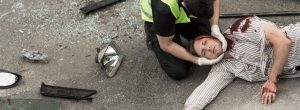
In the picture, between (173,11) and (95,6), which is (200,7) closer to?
(173,11)

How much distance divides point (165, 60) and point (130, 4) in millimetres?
976

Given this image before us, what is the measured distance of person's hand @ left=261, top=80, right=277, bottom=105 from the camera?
130 inches

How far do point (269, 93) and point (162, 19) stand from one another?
88cm

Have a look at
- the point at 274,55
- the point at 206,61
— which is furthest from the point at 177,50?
the point at 274,55

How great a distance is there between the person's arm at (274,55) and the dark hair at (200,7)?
50 cm

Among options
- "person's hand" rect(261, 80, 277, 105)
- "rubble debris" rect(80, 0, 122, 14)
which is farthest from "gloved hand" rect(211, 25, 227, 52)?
"rubble debris" rect(80, 0, 122, 14)

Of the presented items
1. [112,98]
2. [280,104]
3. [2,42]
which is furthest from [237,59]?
[2,42]

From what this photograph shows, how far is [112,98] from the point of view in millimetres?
3545

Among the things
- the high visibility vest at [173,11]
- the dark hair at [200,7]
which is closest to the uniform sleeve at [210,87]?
the high visibility vest at [173,11]

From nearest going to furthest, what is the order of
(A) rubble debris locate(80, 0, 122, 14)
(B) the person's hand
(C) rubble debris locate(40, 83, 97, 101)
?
(B) the person's hand < (C) rubble debris locate(40, 83, 97, 101) < (A) rubble debris locate(80, 0, 122, 14)

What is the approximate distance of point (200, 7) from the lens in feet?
9.77

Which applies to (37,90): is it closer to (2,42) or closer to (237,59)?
(2,42)

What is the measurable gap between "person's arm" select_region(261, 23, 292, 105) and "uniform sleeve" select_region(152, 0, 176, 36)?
0.64m

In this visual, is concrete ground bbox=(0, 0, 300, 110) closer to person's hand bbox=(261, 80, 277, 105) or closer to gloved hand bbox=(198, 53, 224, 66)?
person's hand bbox=(261, 80, 277, 105)
